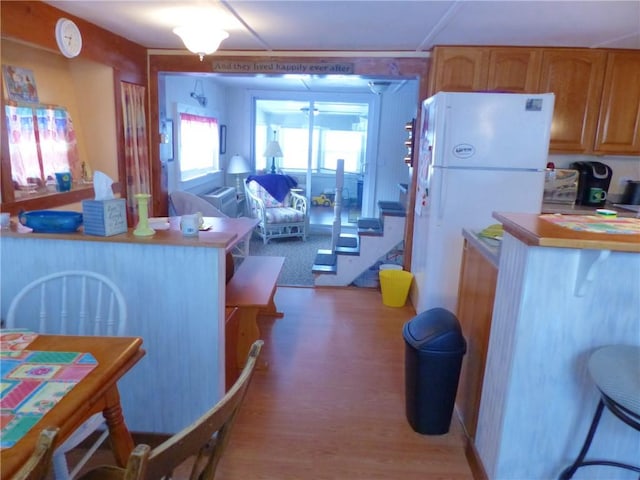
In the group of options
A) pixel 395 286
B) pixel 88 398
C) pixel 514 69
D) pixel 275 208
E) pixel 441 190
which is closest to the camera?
pixel 88 398

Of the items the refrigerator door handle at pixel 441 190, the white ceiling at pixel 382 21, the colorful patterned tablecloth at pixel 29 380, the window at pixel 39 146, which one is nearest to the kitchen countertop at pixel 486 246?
the refrigerator door handle at pixel 441 190

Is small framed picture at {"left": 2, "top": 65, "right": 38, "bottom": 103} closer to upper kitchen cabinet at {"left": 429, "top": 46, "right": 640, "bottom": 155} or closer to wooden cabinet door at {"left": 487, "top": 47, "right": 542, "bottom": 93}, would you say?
upper kitchen cabinet at {"left": 429, "top": 46, "right": 640, "bottom": 155}

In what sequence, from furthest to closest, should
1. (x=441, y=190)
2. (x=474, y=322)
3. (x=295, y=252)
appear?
(x=295, y=252), (x=441, y=190), (x=474, y=322)

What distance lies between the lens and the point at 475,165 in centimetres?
298

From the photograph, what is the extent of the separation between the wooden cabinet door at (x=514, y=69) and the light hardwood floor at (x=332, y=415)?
2.04 meters

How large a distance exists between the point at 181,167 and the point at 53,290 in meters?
3.57

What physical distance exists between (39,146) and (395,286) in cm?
280

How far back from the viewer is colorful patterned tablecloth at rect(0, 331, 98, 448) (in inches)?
37.1

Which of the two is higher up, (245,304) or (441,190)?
(441,190)

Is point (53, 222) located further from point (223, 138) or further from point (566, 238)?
point (223, 138)

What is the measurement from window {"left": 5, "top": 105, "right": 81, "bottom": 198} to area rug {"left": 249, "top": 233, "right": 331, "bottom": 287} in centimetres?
210

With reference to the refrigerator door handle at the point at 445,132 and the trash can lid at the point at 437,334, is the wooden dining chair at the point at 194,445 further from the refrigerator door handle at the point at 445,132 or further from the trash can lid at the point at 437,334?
the refrigerator door handle at the point at 445,132

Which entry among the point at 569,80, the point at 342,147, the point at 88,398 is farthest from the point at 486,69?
the point at 342,147

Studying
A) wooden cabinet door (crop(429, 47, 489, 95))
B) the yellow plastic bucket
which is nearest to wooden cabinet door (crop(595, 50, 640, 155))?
wooden cabinet door (crop(429, 47, 489, 95))
